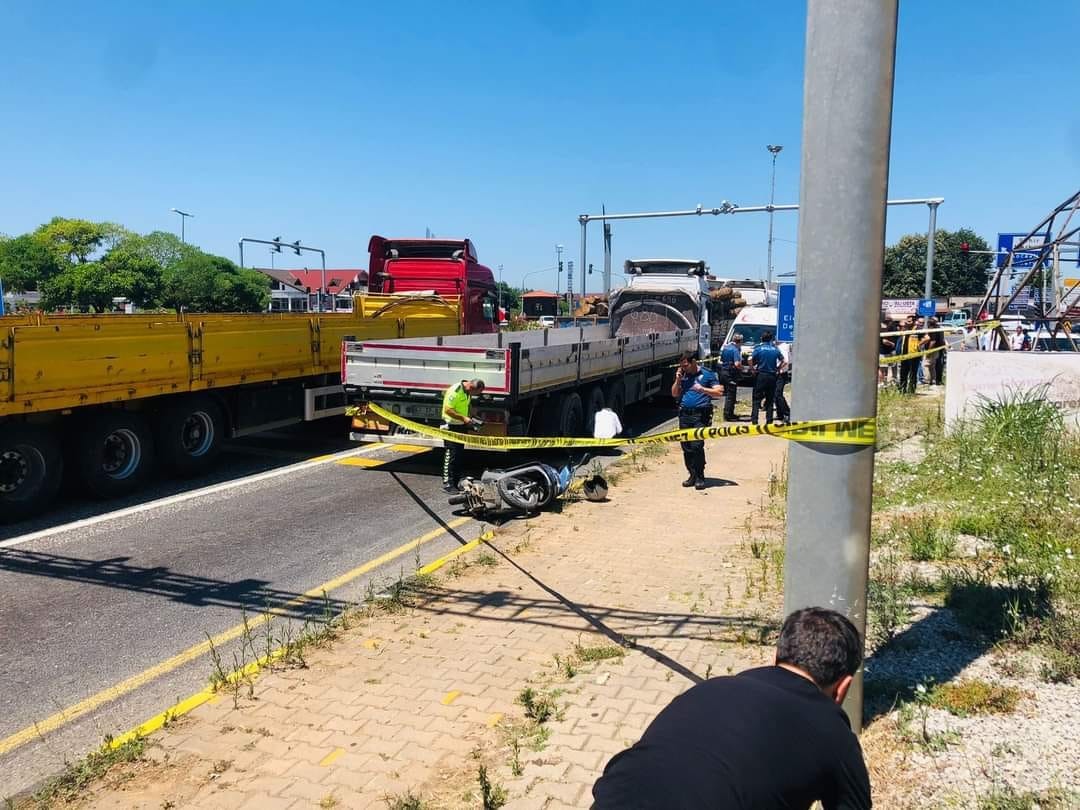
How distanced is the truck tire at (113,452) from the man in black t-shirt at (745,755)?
890 centimetres

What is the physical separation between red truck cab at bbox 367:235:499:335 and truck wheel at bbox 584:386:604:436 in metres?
4.29

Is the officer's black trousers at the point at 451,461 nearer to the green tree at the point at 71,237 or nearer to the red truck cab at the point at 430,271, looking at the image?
the red truck cab at the point at 430,271

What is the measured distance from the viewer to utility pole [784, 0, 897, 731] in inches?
143

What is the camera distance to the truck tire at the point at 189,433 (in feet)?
35.0

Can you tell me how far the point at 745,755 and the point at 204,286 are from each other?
75928mm

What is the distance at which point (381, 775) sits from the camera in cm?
404

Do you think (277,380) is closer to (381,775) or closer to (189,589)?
(189,589)

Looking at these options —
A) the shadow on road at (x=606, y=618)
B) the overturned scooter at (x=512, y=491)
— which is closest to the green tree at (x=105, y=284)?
the overturned scooter at (x=512, y=491)

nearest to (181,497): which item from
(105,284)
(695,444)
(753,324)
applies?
(695,444)

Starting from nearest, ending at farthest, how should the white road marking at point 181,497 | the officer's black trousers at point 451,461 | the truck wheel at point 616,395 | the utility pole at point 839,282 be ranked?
the utility pole at point 839,282, the white road marking at point 181,497, the officer's black trousers at point 451,461, the truck wheel at point 616,395

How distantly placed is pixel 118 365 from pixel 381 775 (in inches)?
287

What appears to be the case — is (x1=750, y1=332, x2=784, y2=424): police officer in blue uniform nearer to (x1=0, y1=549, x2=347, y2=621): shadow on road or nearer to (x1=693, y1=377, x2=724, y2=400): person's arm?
(x1=693, y1=377, x2=724, y2=400): person's arm

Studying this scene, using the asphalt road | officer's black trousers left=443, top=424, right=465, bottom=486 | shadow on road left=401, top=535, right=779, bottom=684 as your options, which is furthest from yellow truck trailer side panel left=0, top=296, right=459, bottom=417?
shadow on road left=401, top=535, right=779, bottom=684

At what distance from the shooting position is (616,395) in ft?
48.5
